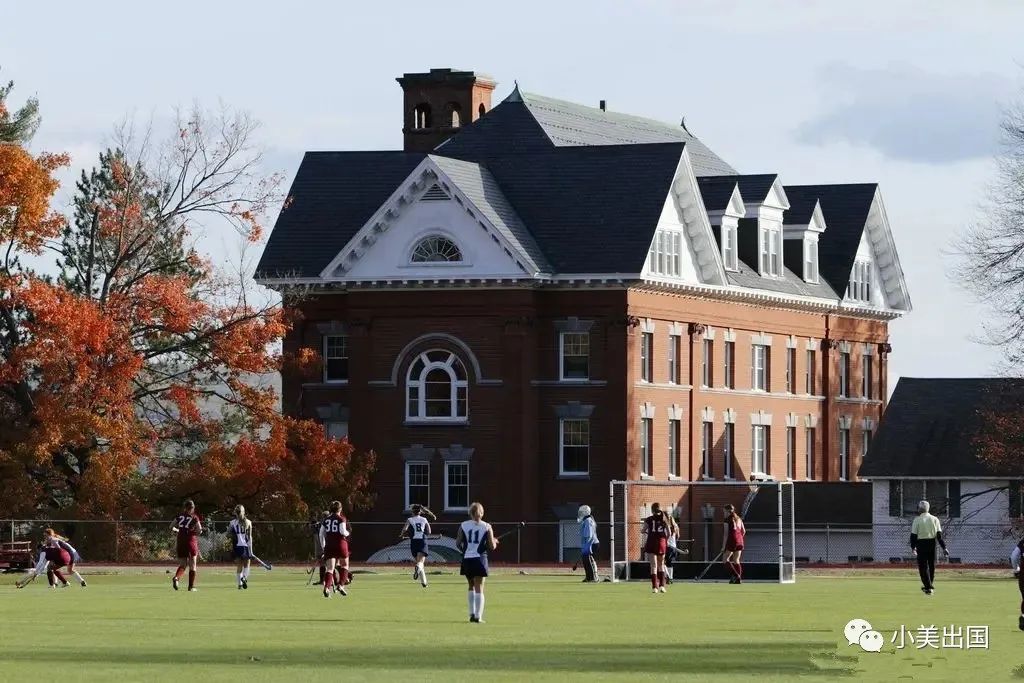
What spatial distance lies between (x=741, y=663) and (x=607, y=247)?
50.4 m

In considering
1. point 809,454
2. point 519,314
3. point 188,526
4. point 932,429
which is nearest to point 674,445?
point 519,314

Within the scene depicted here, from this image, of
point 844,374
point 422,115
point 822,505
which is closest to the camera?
point 822,505

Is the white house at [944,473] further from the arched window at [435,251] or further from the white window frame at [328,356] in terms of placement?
the white window frame at [328,356]

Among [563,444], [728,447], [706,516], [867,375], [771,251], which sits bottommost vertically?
[706,516]

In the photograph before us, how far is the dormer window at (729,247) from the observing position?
83.6m

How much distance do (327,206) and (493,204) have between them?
6.15 m

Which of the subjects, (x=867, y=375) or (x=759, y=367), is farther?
(x=867, y=375)

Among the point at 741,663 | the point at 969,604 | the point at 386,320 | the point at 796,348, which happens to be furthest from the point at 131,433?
the point at 741,663

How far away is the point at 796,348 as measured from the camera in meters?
89.2

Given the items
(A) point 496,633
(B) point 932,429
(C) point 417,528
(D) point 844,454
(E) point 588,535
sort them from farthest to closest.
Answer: (D) point 844,454 → (B) point 932,429 → (E) point 588,535 → (C) point 417,528 → (A) point 496,633

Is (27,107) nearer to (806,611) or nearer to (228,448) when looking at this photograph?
(228,448)

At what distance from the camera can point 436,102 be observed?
9100 cm

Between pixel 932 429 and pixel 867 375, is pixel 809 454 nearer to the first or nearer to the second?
pixel 867 375

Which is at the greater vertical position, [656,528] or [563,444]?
[563,444]
